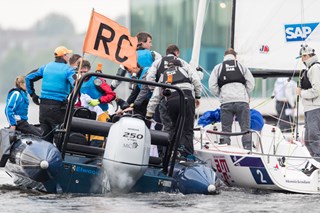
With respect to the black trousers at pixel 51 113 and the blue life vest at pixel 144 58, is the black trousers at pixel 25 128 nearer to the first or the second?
the black trousers at pixel 51 113

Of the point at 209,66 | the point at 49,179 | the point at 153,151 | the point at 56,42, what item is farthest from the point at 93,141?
the point at 56,42

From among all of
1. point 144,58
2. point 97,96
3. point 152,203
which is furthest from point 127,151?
point 144,58

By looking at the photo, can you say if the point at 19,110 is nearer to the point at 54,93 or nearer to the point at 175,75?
the point at 54,93

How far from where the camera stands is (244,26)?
17812mm

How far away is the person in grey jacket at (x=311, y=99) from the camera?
15.2 meters

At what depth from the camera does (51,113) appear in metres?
14.0

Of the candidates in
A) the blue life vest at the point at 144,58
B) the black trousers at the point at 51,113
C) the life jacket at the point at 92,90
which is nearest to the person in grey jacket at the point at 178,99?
the life jacket at the point at 92,90

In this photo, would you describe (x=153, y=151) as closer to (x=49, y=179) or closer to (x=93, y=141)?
(x=93, y=141)

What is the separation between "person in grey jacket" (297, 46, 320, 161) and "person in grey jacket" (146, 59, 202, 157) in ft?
5.77

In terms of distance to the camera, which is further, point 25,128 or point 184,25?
point 184,25

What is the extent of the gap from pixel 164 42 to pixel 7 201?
926 inches

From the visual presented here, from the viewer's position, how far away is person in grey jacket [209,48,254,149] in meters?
15.3

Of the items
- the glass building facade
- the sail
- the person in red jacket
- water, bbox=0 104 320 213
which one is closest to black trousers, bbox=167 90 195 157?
the person in red jacket

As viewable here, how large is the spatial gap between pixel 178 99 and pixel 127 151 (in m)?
2.05
